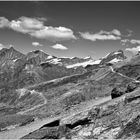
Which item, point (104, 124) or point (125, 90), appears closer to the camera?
point (104, 124)

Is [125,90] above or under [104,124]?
above

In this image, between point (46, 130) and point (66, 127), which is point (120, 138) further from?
point (46, 130)

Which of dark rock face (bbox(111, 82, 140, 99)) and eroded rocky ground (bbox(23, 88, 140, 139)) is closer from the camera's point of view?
eroded rocky ground (bbox(23, 88, 140, 139))

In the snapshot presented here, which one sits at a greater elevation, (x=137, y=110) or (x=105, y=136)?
(x=137, y=110)

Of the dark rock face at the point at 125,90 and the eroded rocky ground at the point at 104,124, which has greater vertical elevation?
the dark rock face at the point at 125,90

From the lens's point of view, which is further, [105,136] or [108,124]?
[108,124]

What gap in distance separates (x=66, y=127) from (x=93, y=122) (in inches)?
185

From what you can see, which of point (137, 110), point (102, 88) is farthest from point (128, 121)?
point (102, 88)

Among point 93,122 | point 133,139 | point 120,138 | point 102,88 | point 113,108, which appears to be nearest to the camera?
point 133,139

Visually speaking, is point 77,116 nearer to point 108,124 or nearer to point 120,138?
point 108,124

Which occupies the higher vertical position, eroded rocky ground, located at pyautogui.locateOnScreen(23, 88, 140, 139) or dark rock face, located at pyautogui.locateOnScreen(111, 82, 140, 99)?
dark rock face, located at pyautogui.locateOnScreen(111, 82, 140, 99)

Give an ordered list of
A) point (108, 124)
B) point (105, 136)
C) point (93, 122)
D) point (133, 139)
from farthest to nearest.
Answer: point (93, 122)
point (108, 124)
point (105, 136)
point (133, 139)

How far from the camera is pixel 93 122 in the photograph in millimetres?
40969

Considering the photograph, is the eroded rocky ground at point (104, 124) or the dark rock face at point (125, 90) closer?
the eroded rocky ground at point (104, 124)
